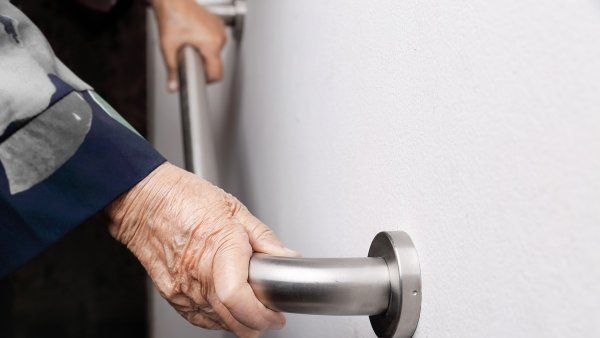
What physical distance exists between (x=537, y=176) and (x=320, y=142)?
0.86ft

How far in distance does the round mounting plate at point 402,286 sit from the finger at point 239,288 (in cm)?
7

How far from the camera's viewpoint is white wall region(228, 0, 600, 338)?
163 mm

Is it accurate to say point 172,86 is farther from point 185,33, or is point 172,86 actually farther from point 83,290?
point 83,290

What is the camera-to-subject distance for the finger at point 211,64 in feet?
2.66

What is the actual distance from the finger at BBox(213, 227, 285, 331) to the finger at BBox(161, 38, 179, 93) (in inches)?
19.8

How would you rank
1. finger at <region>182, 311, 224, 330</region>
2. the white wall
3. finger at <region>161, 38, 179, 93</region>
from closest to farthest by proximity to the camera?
the white wall, finger at <region>182, 311, 224, 330</region>, finger at <region>161, 38, 179, 93</region>

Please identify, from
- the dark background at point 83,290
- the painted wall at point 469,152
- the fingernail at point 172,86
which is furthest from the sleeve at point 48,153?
A: the dark background at point 83,290

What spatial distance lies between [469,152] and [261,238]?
0.17 meters

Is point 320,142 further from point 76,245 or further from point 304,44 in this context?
point 76,245

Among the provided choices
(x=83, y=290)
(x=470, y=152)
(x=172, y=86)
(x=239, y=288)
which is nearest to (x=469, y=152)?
(x=470, y=152)

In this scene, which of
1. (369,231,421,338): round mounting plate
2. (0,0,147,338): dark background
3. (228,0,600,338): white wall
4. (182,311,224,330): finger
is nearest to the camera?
(228,0,600,338): white wall

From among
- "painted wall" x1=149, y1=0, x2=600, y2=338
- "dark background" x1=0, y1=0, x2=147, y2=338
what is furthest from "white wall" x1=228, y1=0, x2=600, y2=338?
"dark background" x1=0, y1=0, x2=147, y2=338

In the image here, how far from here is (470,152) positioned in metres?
0.22

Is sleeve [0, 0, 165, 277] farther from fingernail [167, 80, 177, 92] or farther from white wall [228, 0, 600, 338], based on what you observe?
fingernail [167, 80, 177, 92]
